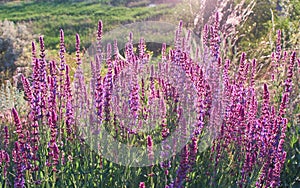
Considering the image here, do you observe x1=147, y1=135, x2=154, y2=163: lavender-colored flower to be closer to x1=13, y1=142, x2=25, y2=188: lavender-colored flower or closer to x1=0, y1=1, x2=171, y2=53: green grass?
x1=13, y1=142, x2=25, y2=188: lavender-colored flower

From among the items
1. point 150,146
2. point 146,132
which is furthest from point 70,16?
point 150,146

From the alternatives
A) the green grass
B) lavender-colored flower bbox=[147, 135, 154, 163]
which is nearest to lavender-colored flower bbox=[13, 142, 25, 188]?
lavender-colored flower bbox=[147, 135, 154, 163]

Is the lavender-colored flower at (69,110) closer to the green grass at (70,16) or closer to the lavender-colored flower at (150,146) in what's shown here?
the lavender-colored flower at (150,146)

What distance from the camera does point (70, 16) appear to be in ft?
47.1

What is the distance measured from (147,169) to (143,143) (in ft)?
0.96

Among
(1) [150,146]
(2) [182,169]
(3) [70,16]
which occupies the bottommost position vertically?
(3) [70,16]

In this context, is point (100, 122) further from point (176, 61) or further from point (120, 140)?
point (176, 61)

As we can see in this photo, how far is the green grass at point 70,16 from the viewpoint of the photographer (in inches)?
468

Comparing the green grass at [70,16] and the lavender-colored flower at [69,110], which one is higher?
the lavender-colored flower at [69,110]

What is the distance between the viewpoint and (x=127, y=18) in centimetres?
1355

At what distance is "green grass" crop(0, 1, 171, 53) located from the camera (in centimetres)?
1189

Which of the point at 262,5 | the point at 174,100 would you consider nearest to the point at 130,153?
the point at 174,100

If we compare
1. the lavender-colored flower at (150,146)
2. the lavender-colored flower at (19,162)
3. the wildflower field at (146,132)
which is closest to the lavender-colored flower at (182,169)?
the wildflower field at (146,132)

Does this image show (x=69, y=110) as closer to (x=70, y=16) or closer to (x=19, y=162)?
(x=19, y=162)
